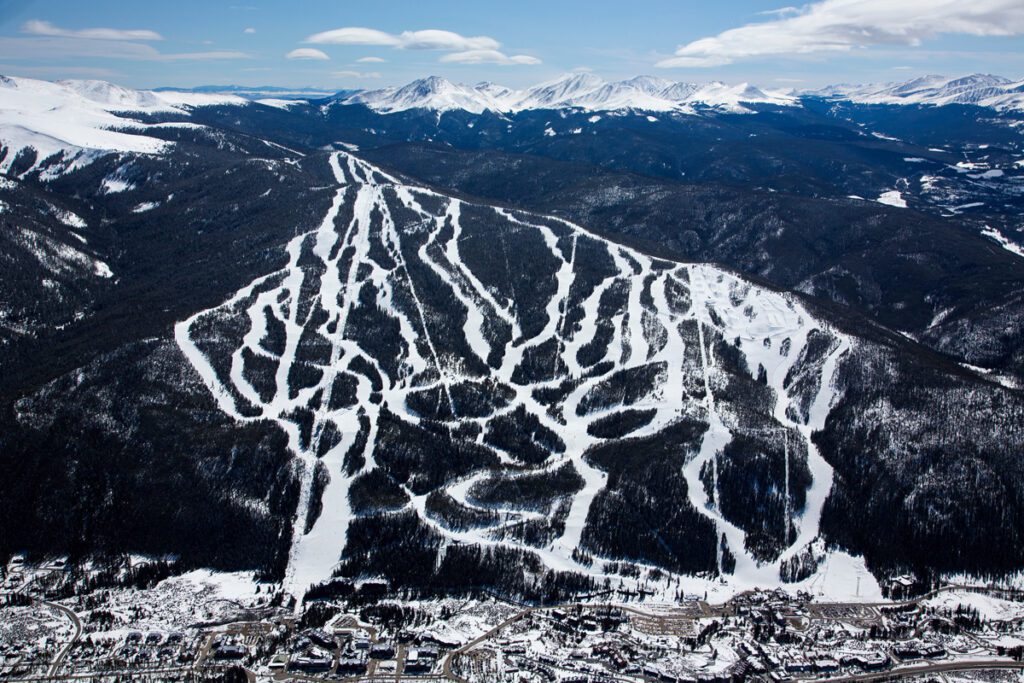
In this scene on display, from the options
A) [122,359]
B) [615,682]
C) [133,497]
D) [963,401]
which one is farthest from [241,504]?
[963,401]

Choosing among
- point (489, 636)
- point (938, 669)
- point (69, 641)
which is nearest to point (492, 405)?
point (489, 636)

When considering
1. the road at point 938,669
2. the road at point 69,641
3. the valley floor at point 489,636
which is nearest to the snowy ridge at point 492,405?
the valley floor at point 489,636

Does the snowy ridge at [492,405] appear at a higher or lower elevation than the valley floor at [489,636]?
higher

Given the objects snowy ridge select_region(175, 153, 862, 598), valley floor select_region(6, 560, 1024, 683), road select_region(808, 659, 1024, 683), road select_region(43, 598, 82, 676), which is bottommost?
road select_region(808, 659, 1024, 683)

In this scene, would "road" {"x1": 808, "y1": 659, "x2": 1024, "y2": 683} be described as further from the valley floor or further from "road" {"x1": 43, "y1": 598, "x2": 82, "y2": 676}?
"road" {"x1": 43, "y1": 598, "x2": 82, "y2": 676}

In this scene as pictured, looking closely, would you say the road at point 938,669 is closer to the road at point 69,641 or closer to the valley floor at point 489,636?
the valley floor at point 489,636

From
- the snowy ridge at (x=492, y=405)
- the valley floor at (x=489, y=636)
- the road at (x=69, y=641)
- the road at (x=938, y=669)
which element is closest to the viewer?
the road at (x=69, y=641)

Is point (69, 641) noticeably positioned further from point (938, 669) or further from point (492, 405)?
point (938, 669)

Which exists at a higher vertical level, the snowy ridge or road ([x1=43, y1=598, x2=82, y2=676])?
the snowy ridge

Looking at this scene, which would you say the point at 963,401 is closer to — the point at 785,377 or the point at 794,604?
the point at 785,377

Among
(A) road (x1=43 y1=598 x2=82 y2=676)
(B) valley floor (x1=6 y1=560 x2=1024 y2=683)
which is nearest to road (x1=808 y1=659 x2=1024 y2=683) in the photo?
(B) valley floor (x1=6 y1=560 x2=1024 y2=683)

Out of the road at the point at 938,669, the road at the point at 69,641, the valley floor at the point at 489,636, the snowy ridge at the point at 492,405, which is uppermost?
the snowy ridge at the point at 492,405

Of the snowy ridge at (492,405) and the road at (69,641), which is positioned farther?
the snowy ridge at (492,405)
